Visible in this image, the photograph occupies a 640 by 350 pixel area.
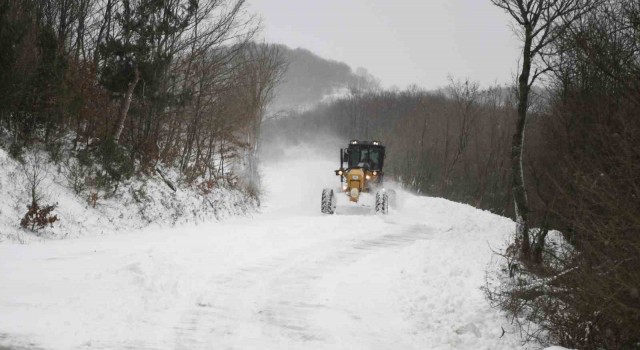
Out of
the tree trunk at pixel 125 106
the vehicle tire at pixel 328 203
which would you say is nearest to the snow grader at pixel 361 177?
the vehicle tire at pixel 328 203

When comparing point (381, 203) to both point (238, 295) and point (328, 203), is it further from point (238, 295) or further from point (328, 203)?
point (238, 295)

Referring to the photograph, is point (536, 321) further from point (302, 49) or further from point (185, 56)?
point (302, 49)

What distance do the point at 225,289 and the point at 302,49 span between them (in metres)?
134

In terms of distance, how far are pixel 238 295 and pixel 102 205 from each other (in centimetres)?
688

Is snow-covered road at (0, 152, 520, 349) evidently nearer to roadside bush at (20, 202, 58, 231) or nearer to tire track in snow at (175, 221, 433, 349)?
tire track in snow at (175, 221, 433, 349)

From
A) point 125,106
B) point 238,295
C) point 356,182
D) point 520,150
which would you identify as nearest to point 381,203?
point 356,182

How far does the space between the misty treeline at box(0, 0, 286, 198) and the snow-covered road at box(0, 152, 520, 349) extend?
3.54 meters

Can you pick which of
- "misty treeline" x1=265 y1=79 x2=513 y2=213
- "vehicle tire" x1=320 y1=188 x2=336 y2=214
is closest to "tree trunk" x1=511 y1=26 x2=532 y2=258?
"vehicle tire" x1=320 y1=188 x2=336 y2=214

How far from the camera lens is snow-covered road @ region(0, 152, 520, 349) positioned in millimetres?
5148

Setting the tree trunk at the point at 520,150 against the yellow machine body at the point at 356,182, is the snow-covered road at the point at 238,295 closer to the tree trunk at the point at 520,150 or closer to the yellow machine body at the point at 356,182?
the tree trunk at the point at 520,150

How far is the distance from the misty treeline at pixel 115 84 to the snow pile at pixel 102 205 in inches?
20.2

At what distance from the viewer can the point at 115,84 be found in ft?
45.3

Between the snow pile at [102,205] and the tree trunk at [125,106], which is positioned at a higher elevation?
the tree trunk at [125,106]

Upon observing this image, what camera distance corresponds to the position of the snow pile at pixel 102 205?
32.1 feet
